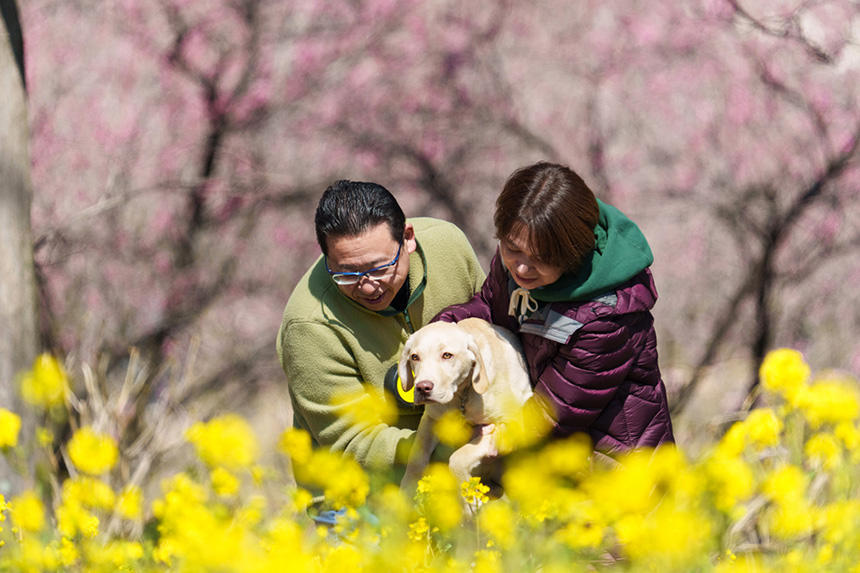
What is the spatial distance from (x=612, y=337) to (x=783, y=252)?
2922 millimetres

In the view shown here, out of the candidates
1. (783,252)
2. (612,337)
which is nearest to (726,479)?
(612,337)

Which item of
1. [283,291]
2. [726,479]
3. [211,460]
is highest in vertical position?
[726,479]

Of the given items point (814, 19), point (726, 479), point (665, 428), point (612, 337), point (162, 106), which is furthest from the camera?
point (162, 106)

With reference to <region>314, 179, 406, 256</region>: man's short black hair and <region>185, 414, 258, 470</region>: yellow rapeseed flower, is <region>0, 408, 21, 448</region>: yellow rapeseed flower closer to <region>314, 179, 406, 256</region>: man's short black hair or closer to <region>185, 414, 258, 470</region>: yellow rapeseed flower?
<region>185, 414, 258, 470</region>: yellow rapeseed flower

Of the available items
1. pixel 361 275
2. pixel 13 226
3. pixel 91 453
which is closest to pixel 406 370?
pixel 361 275

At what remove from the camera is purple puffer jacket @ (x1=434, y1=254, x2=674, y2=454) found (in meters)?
2.49

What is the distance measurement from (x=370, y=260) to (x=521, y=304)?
519 mm

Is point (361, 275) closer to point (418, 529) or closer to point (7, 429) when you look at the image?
point (418, 529)

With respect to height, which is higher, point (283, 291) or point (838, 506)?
point (838, 506)

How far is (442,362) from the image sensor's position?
2.59 metres

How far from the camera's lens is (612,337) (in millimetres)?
2490

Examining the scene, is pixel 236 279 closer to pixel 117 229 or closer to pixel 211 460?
pixel 117 229

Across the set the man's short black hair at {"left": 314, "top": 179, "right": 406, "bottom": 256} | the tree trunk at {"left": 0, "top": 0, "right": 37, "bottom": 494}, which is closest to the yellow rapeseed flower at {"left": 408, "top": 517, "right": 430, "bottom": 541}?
the man's short black hair at {"left": 314, "top": 179, "right": 406, "bottom": 256}

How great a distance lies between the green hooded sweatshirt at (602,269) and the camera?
2.48 meters
